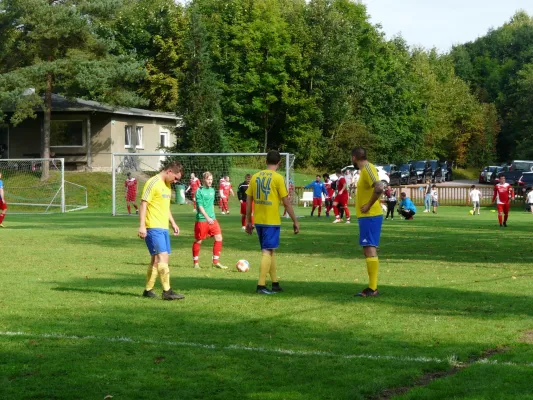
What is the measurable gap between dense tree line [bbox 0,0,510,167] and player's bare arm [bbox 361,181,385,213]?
3835 centimetres

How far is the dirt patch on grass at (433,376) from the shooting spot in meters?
7.20

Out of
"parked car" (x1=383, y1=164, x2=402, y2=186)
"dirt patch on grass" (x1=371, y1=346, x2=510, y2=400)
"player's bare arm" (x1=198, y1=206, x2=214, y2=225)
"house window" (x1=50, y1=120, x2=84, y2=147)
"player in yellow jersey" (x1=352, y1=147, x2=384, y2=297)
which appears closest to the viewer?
"dirt patch on grass" (x1=371, y1=346, x2=510, y2=400)

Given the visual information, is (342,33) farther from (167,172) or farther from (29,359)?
(29,359)

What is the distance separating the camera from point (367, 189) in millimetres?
12609

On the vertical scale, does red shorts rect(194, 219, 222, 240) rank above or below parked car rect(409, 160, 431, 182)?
below

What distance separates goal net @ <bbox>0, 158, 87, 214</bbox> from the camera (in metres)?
45.6

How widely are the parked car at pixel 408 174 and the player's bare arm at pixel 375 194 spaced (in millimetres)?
56699

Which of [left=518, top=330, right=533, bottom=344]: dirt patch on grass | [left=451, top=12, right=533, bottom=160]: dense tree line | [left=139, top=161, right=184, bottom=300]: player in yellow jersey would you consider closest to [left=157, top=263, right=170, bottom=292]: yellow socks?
[left=139, top=161, right=184, bottom=300]: player in yellow jersey

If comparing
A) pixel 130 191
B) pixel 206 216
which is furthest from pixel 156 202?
pixel 130 191

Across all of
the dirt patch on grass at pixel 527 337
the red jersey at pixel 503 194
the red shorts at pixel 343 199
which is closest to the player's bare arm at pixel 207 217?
the dirt patch on grass at pixel 527 337

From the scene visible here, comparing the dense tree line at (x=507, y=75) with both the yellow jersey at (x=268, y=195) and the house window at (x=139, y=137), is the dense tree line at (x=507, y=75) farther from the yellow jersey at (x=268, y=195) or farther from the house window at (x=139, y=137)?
the yellow jersey at (x=268, y=195)

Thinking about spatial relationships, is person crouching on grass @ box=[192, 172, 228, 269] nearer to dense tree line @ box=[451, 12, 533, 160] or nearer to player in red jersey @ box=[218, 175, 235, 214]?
player in red jersey @ box=[218, 175, 235, 214]

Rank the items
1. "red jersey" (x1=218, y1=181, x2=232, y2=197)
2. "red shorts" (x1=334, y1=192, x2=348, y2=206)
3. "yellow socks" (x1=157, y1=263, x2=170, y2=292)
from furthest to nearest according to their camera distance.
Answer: "red jersey" (x1=218, y1=181, x2=232, y2=197) < "red shorts" (x1=334, y1=192, x2=348, y2=206) < "yellow socks" (x1=157, y1=263, x2=170, y2=292)

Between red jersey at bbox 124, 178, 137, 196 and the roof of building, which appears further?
the roof of building
